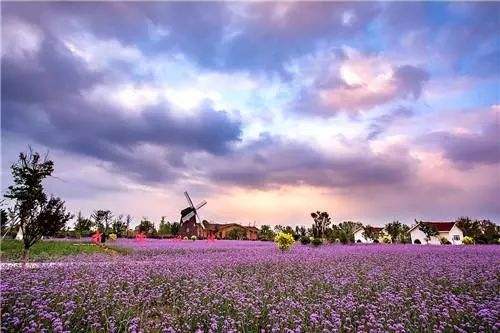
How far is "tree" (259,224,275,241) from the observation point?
58.6 m

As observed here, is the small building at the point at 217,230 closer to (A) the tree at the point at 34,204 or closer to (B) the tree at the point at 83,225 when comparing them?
(B) the tree at the point at 83,225

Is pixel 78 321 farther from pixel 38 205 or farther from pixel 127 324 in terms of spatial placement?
pixel 38 205

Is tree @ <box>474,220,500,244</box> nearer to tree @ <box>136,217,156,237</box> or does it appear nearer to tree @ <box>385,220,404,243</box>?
tree @ <box>385,220,404,243</box>

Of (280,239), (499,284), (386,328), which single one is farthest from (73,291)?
(280,239)

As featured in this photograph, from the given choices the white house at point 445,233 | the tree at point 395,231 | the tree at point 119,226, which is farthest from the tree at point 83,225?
the white house at point 445,233

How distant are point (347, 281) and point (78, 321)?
5.13 metres

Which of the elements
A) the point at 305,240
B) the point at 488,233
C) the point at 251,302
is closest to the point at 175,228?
the point at 305,240

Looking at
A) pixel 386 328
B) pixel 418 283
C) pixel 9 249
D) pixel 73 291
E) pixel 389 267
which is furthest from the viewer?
pixel 9 249

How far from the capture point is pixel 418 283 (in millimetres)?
8500

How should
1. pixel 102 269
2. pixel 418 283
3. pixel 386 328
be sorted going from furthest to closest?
pixel 102 269
pixel 418 283
pixel 386 328

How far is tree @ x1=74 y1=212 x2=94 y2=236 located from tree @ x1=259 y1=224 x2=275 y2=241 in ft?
76.5

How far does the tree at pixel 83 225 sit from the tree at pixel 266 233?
2332 cm

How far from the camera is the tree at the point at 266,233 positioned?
5856 cm

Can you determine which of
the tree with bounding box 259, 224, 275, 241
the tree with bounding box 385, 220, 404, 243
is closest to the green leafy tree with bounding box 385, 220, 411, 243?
the tree with bounding box 385, 220, 404, 243
